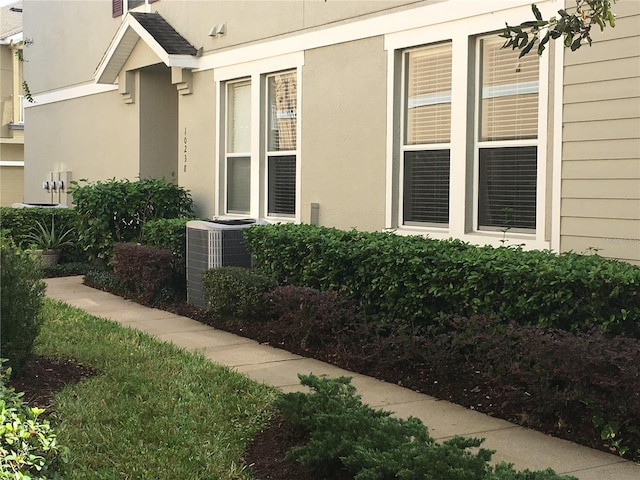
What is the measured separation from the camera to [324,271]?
8.34 metres

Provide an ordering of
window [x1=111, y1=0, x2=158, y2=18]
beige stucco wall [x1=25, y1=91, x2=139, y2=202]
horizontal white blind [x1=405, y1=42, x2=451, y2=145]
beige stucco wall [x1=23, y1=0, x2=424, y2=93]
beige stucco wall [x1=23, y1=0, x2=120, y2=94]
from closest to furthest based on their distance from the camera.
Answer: horizontal white blind [x1=405, y1=42, x2=451, y2=145] < beige stucco wall [x1=23, y1=0, x2=424, y2=93] < window [x1=111, y1=0, x2=158, y2=18] < beige stucco wall [x1=25, y1=91, x2=139, y2=202] < beige stucco wall [x1=23, y1=0, x2=120, y2=94]

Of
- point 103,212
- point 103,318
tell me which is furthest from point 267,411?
point 103,212

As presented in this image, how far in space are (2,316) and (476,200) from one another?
175 inches

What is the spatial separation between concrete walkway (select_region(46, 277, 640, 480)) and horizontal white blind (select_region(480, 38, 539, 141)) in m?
2.72

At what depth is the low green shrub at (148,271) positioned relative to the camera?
10570 millimetres

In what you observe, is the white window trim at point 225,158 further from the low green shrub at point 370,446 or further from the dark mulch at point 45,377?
the low green shrub at point 370,446

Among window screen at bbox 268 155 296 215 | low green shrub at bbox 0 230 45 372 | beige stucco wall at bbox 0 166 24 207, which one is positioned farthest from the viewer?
beige stucco wall at bbox 0 166 24 207

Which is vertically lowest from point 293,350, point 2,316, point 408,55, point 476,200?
point 293,350

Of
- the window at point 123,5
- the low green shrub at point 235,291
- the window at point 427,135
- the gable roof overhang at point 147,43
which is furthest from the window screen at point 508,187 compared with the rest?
the window at point 123,5

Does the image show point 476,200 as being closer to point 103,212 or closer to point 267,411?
point 267,411

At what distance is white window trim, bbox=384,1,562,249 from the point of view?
7.47 meters

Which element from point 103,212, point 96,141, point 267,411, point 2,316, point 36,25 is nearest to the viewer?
point 267,411

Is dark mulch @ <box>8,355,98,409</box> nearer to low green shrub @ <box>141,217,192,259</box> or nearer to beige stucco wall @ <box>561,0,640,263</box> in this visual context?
low green shrub @ <box>141,217,192,259</box>

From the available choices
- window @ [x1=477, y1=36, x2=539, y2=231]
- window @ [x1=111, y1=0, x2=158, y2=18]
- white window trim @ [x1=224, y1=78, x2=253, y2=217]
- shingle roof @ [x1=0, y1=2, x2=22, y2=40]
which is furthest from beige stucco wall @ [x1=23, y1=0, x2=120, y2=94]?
shingle roof @ [x1=0, y1=2, x2=22, y2=40]
